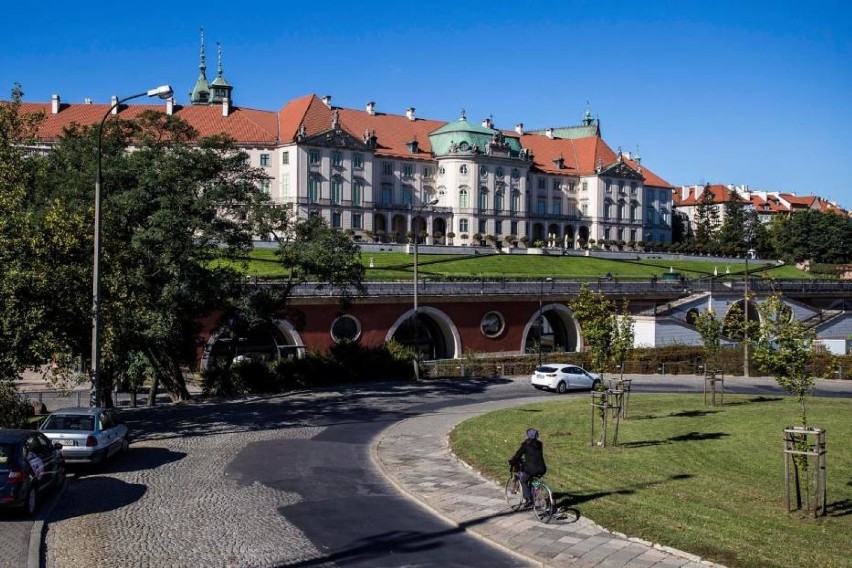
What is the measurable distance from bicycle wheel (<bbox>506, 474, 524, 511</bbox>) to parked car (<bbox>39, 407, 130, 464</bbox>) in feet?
29.0

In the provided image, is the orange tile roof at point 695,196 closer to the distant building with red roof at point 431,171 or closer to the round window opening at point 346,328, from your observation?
the distant building with red roof at point 431,171

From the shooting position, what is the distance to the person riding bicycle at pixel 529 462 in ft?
51.8

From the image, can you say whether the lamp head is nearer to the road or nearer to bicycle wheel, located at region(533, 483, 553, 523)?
the road

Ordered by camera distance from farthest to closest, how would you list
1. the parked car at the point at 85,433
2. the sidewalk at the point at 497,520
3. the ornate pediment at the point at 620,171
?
the ornate pediment at the point at 620,171 < the parked car at the point at 85,433 < the sidewalk at the point at 497,520

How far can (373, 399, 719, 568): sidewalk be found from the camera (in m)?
13.5

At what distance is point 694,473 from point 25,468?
13288 mm

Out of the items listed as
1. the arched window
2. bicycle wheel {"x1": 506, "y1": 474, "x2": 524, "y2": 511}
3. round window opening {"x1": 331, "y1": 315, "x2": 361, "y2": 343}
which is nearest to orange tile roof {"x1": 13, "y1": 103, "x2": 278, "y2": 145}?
the arched window

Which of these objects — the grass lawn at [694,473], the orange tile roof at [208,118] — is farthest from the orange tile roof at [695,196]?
the grass lawn at [694,473]

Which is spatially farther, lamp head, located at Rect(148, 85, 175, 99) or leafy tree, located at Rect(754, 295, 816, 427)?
lamp head, located at Rect(148, 85, 175, 99)

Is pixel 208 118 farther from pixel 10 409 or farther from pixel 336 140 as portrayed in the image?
pixel 10 409

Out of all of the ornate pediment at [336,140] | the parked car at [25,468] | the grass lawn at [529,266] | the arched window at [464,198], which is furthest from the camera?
the arched window at [464,198]

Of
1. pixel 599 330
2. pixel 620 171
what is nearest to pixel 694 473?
pixel 599 330

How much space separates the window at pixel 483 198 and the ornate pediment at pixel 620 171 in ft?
62.4

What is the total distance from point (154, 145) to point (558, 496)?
79.0 ft
